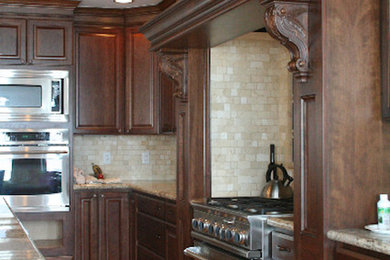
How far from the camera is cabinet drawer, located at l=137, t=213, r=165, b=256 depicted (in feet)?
15.8

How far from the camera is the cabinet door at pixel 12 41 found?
216 inches

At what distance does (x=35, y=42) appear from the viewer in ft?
18.2

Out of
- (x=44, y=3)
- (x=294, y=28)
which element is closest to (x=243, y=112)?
(x=294, y=28)

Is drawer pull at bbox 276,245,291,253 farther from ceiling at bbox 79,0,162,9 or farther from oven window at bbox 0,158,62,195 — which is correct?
ceiling at bbox 79,0,162,9

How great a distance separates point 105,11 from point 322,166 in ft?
12.5

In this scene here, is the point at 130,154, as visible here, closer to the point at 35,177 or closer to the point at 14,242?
the point at 35,177

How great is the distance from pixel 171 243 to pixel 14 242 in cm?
279

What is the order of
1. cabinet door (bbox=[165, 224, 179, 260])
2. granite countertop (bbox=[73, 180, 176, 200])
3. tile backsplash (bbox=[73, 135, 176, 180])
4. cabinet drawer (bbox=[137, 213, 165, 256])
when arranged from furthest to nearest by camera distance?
tile backsplash (bbox=[73, 135, 176, 180]), granite countertop (bbox=[73, 180, 176, 200]), cabinet drawer (bbox=[137, 213, 165, 256]), cabinet door (bbox=[165, 224, 179, 260])

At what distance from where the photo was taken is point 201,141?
4.26 metres

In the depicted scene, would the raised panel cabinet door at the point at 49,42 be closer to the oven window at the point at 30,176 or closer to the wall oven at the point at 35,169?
the wall oven at the point at 35,169

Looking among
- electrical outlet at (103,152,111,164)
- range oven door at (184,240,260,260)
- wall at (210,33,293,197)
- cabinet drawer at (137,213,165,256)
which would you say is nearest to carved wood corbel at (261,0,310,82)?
range oven door at (184,240,260,260)

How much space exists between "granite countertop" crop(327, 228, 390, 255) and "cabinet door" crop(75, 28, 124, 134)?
3687 millimetres

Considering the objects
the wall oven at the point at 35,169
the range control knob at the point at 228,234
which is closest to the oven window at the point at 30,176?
the wall oven at the point at 35,169

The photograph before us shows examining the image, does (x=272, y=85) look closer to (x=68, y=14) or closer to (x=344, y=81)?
(x=344, y=81)
